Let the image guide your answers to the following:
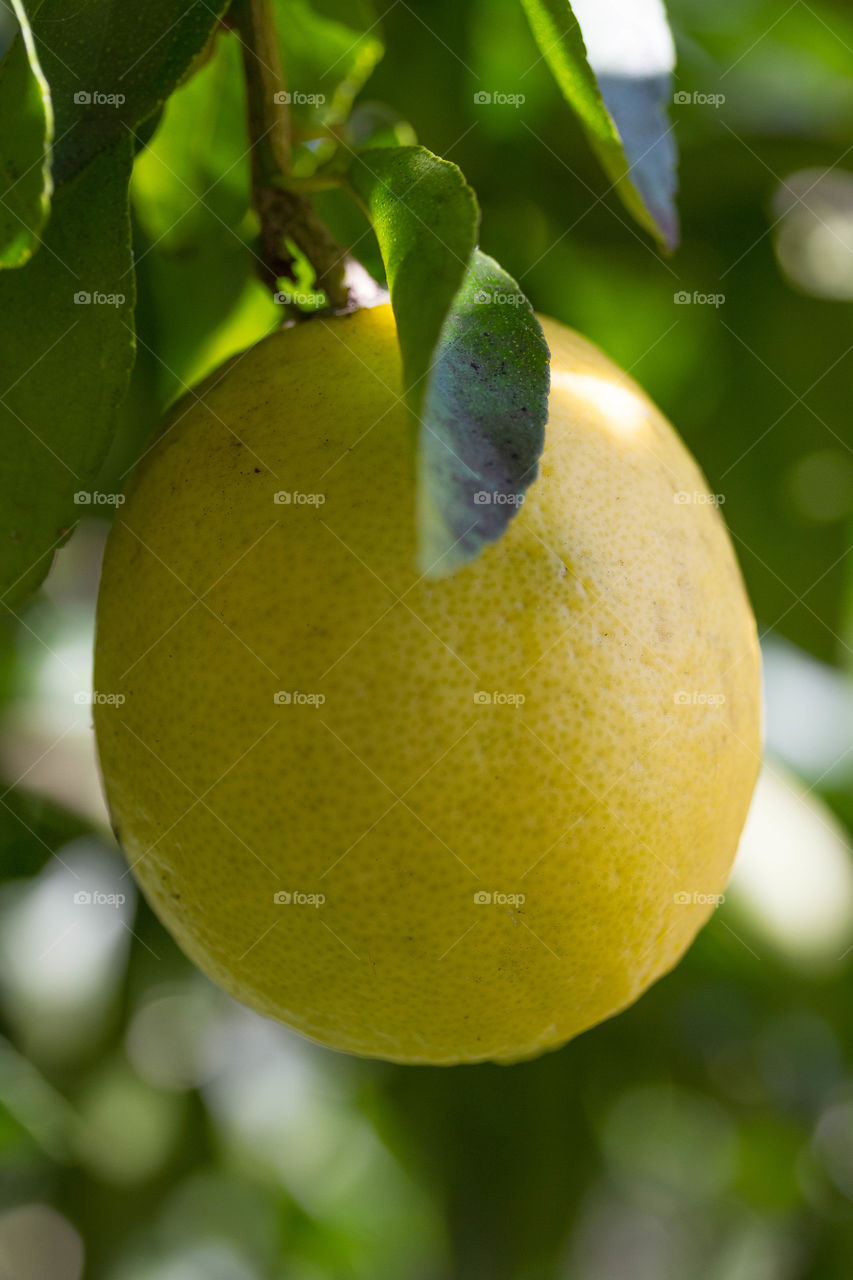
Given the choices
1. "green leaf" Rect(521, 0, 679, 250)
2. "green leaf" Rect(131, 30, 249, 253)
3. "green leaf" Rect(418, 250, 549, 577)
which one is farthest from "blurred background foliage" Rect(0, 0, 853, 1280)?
"green leaf" Rect(418, 250, 549, 577)

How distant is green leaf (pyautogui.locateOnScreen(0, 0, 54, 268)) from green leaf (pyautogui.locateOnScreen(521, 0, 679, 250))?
0.25 meters

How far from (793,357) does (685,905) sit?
29.6 inches

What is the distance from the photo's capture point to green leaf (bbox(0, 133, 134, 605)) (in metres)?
0.57

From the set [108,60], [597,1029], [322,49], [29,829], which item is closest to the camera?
[108,60]

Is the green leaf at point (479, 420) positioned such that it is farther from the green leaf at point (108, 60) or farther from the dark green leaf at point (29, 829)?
the dark green leaf at point (29, 829)

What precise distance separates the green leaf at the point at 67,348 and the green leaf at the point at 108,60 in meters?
0.01

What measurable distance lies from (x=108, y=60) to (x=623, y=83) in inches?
10.7

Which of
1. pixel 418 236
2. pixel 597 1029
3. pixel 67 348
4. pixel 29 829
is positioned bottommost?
pixel 597 1029

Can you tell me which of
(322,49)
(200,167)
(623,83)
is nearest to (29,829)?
(200,167)

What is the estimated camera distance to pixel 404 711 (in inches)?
22.1

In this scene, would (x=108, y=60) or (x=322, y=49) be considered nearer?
(x=108, y=60)

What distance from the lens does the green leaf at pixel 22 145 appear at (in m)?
0.46

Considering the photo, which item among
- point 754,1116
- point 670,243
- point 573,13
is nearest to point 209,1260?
point 754,1116

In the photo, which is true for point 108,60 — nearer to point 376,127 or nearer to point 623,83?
point 623,83
